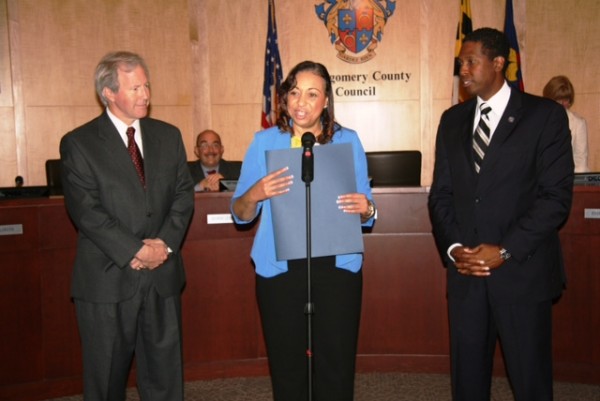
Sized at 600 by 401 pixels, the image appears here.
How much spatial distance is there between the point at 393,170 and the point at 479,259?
1972 millimetres

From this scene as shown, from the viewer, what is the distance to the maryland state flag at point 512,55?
684 centimetres

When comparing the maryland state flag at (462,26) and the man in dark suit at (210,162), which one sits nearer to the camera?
the man in dark suit at (210,162)

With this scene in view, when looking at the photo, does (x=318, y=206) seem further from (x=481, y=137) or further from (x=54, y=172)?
(x=54, y=172)

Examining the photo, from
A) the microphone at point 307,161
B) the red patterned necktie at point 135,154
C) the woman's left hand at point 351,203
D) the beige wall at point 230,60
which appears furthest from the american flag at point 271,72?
the microphone at point 307,161

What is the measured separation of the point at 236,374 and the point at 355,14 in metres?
4.79

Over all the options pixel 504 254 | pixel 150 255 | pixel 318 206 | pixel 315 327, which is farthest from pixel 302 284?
pixel 504 254

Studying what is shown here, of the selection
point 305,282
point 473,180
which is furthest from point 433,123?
point 305,282

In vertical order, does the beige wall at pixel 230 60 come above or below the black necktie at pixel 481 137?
above

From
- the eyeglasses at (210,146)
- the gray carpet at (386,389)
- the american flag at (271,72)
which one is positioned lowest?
the gray carpet at (386,389)

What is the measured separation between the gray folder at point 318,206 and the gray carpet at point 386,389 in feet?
6.09

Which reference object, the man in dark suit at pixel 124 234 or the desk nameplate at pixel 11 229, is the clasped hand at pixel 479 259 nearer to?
the man in dark suit at pixel 124 234

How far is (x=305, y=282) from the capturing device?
2441mm

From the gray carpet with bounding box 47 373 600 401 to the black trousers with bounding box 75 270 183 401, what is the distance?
2.97ft

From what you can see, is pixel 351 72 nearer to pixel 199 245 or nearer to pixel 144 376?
pixel 199 245
